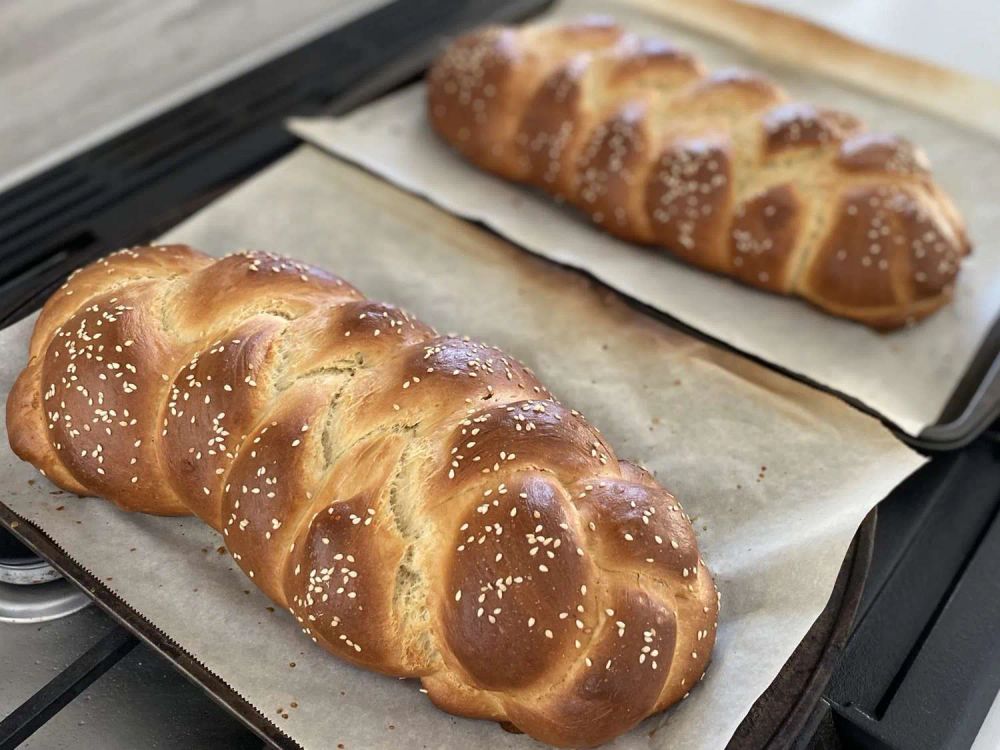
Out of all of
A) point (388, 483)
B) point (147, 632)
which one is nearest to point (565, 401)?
point (388, 483)

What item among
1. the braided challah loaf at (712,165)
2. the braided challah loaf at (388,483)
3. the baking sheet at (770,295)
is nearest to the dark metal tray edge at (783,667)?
the braided challah loaf at (388,483)

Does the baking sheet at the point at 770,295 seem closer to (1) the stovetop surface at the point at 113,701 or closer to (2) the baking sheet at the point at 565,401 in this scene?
(2) the baking sheet at the point at 565,401

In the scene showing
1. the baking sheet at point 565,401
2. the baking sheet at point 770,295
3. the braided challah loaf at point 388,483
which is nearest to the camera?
the braided challah loaf at point 388,483

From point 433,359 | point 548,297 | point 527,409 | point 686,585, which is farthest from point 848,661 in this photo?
point 548,297

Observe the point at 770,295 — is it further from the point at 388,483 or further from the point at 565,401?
the point at 388,483

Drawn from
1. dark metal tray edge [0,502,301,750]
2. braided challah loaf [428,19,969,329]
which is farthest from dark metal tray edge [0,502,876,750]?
braided challah loaf [428,19,969,329]

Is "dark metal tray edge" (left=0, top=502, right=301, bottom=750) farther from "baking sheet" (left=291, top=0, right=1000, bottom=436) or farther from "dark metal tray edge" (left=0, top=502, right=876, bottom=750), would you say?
"baking sheet" (left=291, top=0, right=1000, bottom=436)

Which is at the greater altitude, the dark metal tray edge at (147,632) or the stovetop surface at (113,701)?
the dark metal tray edge at (147,632)
